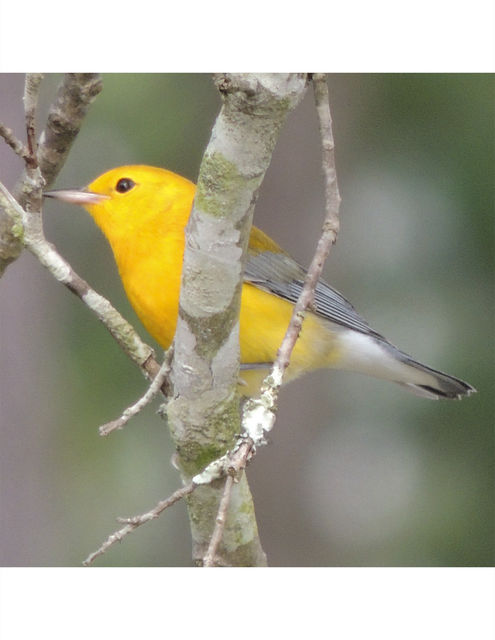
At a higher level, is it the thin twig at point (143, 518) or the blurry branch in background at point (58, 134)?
the blurry branch in background at point (58, 134)

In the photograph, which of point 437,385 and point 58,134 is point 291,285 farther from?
point 58,134

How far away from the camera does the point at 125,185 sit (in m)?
4.29

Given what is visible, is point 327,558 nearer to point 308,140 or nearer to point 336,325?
point 336,325

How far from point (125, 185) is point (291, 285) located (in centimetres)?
79

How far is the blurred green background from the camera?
5.48 metres

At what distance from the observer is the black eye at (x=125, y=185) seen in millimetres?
4289

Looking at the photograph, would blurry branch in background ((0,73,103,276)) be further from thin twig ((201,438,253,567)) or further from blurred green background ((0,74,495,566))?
blurred green background ((0,74,495,566))

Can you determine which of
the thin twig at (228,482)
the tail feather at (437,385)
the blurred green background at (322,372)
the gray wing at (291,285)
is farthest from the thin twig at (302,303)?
the blurred green background at (322,372)

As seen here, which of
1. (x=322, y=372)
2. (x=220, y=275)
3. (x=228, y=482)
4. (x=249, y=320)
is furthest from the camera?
(x=322, y=372)

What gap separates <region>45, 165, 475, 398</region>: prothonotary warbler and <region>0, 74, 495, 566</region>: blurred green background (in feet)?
2.67

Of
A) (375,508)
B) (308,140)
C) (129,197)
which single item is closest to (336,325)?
(129,197)

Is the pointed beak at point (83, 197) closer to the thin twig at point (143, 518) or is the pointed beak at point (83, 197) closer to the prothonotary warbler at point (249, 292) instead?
the prothonotary warbler at point (249, 292)

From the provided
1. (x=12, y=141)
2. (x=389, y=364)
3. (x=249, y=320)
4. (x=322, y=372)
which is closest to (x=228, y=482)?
(x=12, y=141)

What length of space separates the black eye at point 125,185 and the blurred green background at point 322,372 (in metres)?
1.33
